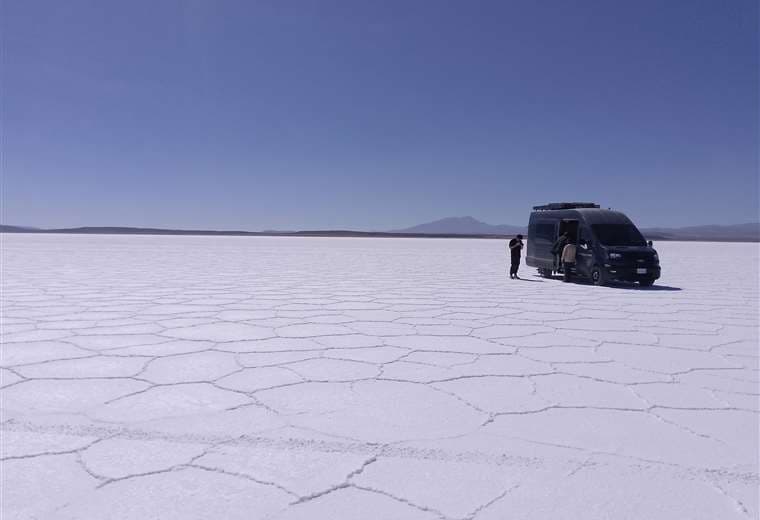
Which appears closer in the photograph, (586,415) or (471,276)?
(586,415)

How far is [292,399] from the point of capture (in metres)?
3.39

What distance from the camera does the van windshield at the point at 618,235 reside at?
11.2m

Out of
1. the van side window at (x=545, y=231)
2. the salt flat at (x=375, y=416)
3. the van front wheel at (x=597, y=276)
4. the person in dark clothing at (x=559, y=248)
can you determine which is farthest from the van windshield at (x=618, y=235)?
the salt flat at (x=375, y=416)

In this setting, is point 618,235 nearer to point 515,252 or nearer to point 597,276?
point 597,276

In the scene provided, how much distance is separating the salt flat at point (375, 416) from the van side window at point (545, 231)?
20.2 feet

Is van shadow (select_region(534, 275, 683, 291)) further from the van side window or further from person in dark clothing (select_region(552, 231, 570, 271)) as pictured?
the van side window

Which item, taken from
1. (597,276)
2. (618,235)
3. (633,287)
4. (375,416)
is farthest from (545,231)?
(375,416)

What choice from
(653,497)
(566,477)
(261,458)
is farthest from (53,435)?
(653,497)

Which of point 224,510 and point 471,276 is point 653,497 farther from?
point 471,276

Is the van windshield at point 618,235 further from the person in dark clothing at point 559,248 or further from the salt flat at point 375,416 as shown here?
the salt flat at point 375,416

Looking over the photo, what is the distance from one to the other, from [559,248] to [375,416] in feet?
32.1

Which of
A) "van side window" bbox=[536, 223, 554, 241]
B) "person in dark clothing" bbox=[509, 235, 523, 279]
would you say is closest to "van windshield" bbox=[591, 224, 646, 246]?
"van side window" bbox=[536, 223, 554, 241]

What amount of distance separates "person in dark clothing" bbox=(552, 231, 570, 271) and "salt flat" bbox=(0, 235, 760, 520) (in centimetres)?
540

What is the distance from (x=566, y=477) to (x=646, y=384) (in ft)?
5.91
